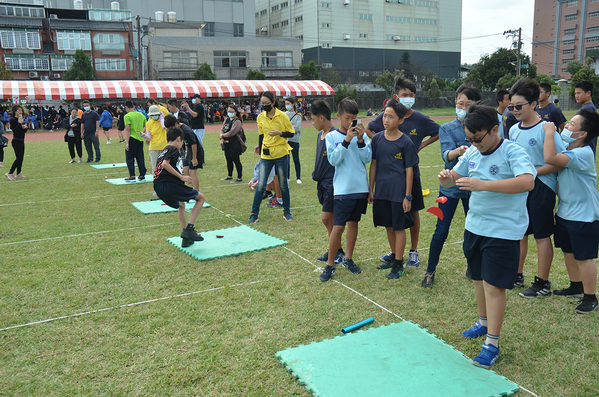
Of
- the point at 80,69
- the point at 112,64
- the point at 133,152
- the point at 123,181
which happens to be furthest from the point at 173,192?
→ the point at 112,64

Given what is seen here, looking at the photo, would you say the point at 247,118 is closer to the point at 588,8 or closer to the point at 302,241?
the point at 302,241

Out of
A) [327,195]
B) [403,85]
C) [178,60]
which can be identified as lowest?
[327,195]

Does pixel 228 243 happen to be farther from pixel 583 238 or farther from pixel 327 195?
pixel 583 238

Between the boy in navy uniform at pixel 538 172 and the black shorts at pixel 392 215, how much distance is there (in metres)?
1.20

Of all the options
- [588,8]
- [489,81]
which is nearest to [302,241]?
[489,81]

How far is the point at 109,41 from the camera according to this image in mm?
62156

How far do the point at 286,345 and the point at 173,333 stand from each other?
0.99 m

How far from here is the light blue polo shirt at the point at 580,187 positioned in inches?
155

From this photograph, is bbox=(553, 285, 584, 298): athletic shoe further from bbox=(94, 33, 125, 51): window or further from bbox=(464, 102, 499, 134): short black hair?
bbox=(94, 33, 125, 51): window

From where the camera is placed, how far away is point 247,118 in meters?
39.6

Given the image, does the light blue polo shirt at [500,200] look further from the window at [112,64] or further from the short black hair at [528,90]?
the window at [112,64]

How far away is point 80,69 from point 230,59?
21.0 meters

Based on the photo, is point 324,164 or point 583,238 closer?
point 583,238

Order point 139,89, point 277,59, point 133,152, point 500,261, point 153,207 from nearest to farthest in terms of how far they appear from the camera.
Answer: point 500,261 < point 153,207 < point 133,152 < point 139,89 < point 277,59
